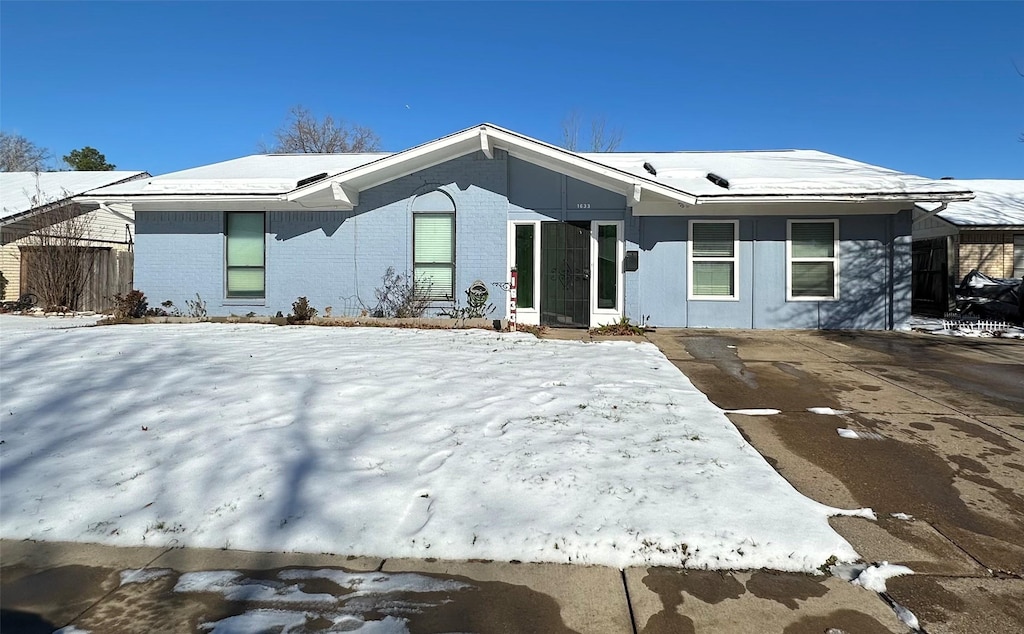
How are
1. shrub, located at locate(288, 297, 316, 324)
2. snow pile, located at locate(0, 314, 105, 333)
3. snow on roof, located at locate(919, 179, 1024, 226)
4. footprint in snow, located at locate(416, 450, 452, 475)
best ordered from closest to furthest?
footprint in snow, located at locate(416, 450, 452, 475)
snow pile, located at locate(0, 314, 105, 333)
shrub, located at locate(288, 297, 316, 324)
snow on roof, located at locate(919, 179, 1024, 226)

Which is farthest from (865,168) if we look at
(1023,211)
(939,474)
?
(939,474)

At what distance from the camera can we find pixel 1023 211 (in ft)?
52.7

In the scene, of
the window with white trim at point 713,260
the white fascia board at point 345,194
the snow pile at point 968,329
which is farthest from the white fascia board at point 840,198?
the white fascia board at point 345,194

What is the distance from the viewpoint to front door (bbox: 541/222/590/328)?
11109 millimetres

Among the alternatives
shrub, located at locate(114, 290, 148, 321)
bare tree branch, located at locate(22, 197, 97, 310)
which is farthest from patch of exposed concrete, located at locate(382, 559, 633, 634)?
bare tree branch, located at locate(22, 197, 97, 310)

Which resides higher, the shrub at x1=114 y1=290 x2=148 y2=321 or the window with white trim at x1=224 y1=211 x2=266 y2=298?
the window with white trim at x1=224 y1=211 x2=266 y2=298

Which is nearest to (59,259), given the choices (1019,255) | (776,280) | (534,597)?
(534,597)

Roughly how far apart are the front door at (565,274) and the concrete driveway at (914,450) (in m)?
3.38

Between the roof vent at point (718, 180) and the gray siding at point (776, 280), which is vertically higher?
the roof vent at point (718, 180)

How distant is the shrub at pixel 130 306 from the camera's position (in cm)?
1105

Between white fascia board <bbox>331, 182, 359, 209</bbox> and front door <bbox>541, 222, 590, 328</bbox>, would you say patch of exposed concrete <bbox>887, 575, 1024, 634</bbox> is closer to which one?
Answer: front door <bbox>541, 222, 590, 328</bbox>

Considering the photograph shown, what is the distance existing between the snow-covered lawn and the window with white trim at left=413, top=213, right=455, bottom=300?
17.5 ft

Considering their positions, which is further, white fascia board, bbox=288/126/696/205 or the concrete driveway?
white fascia board, bbox=288/126/696/205

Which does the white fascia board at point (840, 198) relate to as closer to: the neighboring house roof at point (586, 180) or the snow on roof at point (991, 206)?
the neighboring house roof at point (586, 180)
